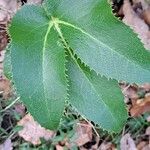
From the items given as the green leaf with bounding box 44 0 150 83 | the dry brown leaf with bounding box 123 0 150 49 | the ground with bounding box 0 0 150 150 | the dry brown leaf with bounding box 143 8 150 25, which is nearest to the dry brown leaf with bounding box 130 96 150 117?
the ground with bounding box 0 0 150 150

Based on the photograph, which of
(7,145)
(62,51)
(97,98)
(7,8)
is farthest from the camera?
(7,8)

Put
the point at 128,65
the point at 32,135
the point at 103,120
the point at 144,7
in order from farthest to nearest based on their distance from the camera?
1. the point at 144,7
2. the point at 32,135
3. the point at 103,120
4. the point at 128,65

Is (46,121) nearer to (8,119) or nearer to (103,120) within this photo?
(103,120)

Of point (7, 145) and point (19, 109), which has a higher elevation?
point (19, 109)

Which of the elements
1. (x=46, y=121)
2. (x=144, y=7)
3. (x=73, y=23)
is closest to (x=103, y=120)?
(x=46, y=121)

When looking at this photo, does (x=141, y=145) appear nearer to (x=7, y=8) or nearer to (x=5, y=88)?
(x=5, y=88)

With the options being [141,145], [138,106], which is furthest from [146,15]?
[141,145]

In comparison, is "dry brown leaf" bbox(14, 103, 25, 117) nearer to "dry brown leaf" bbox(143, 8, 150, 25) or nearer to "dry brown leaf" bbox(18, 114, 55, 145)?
"dry brown leaf" bbox(18, 114, 55, 145)
